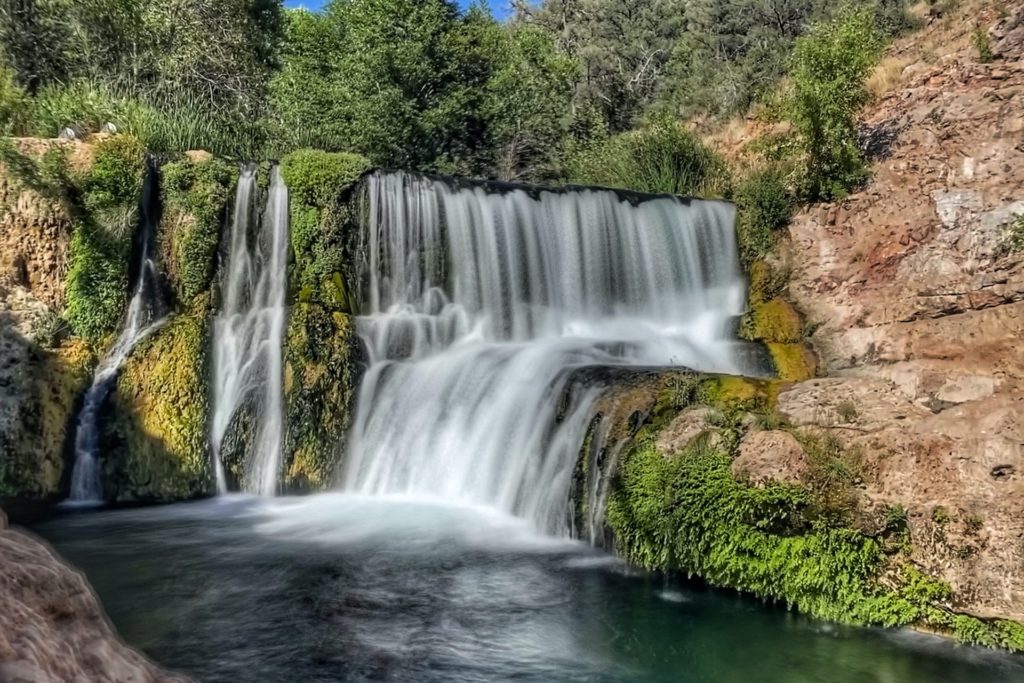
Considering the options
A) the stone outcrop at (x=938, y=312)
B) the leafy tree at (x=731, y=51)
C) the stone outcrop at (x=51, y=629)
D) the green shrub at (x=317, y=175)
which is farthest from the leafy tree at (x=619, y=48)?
the stone outcrop at (x=51, y=629)

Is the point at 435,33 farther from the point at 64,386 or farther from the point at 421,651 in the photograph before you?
the point at 421,651

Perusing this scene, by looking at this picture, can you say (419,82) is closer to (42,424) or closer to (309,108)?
(309,108)

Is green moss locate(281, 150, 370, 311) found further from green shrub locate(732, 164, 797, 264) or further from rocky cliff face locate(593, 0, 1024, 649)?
green shrub locate(732, 164, 797, 264)

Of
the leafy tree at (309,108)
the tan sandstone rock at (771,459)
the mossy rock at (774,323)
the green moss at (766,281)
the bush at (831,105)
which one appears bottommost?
the tan sandstone rock at (771,459)

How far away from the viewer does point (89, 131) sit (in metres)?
15.0

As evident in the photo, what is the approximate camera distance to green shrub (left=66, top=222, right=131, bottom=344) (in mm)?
13109

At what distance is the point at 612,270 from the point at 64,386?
9.89 metres

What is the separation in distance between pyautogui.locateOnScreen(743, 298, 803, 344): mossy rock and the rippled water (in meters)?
6.50

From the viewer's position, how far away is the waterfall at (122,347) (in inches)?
486

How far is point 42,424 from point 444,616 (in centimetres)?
796

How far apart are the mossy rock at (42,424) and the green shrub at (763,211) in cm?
1219

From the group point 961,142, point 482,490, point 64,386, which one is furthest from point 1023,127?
point 64,386

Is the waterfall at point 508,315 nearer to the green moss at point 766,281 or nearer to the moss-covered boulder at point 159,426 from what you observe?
the green moss at point 766,281

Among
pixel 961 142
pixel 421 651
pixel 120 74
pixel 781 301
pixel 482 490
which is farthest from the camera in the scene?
pixel 120 74
